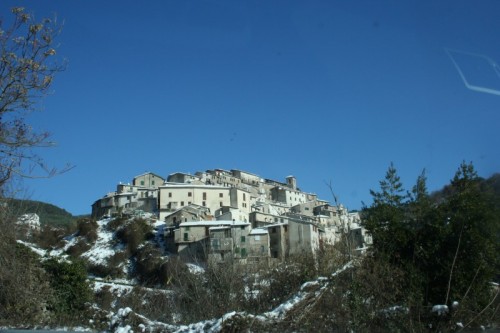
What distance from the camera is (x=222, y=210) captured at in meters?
75.9

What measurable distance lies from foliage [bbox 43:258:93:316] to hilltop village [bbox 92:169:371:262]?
26639 millimetres

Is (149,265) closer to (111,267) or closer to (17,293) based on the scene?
(111,267)

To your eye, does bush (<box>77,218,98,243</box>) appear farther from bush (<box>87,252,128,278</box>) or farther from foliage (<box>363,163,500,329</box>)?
foliage (<box>363,163,500,329</box>)

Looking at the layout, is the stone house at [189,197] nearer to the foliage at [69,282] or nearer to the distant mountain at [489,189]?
the foliage at [69,282]

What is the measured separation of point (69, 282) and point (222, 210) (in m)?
56.1

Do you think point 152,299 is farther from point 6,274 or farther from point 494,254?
point 494,254

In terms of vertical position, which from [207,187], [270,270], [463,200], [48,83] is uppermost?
[207,187]

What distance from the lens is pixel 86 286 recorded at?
20422 millimetres

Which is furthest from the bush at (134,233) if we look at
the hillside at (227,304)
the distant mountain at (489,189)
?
the distant mountain at (489,189)

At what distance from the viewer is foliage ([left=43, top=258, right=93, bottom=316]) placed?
18353 millimetres

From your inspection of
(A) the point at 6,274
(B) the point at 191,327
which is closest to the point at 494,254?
(B) the point at 191,327

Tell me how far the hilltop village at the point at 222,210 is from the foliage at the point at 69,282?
1049 inches

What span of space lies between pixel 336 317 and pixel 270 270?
4.12m

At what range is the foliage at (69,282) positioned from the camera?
723 inches
